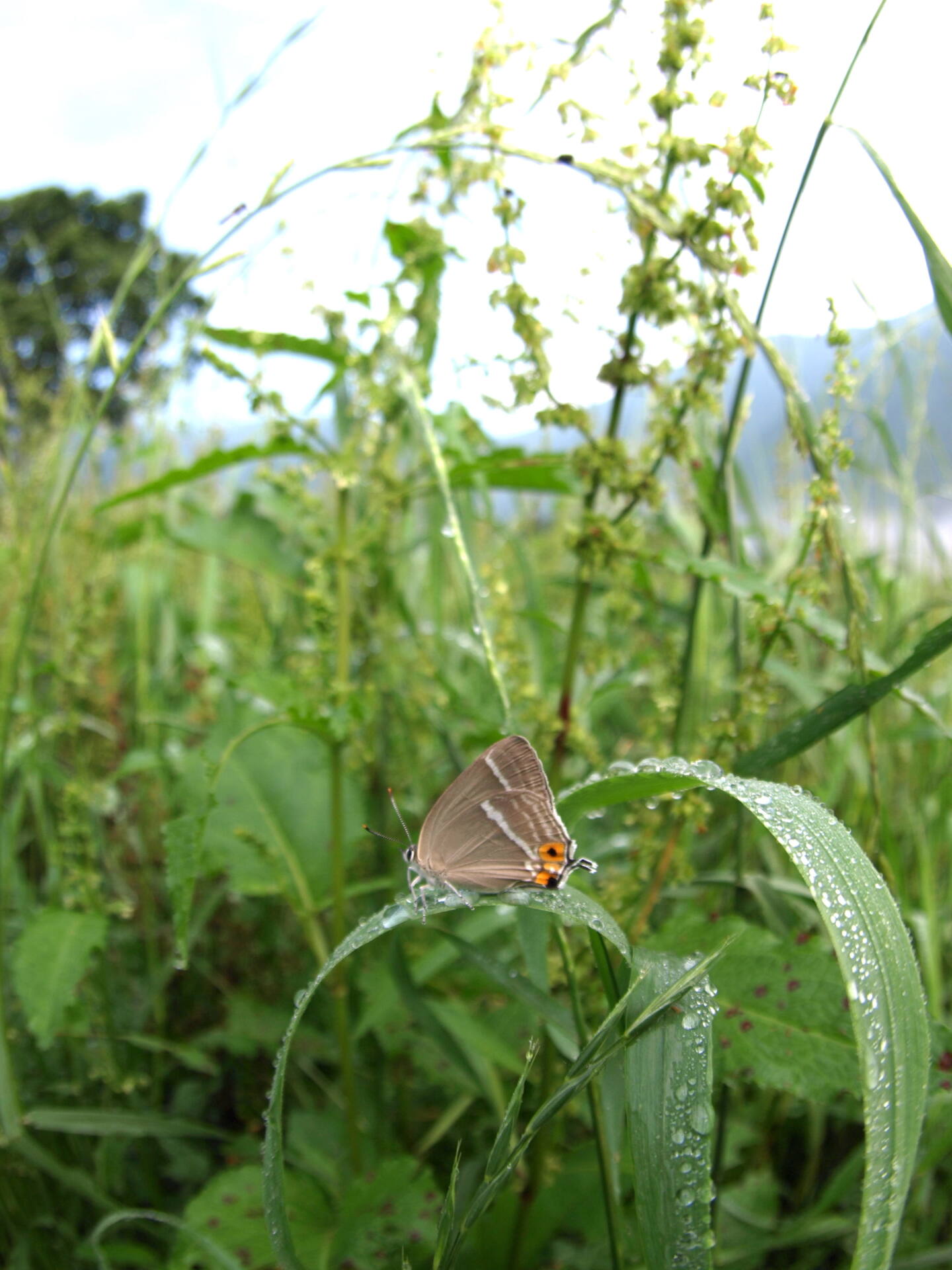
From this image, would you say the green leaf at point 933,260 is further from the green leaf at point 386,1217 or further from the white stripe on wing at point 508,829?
the green leaf at point 386,1217

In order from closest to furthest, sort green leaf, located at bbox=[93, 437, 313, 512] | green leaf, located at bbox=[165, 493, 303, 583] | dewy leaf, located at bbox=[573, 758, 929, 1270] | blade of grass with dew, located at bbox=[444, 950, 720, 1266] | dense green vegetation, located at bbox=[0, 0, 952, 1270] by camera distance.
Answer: dewy leaf, located at bbox=[573, 758, 929, 1270] → blade of grass with dew, located at bbox=[444, 950, 720, 1266] → dense green vegetation, located at bbox=[0, 0, 952, 1270] → green leaf, located at bbox=[93, 437, 313, 512] → green leaf, located at bbox=[165, 493, 303, 583]

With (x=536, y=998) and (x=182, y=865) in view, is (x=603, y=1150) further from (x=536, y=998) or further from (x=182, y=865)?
(x=182, y=865)

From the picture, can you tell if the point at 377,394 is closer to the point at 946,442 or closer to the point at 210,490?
the point at 946,442

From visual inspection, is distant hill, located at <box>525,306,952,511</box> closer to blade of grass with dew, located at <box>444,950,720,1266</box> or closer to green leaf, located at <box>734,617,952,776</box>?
green leaf, located at <box>734,617,952,776</box>

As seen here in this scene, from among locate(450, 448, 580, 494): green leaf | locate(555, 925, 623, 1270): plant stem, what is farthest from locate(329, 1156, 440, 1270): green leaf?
locate(450, 448, 580, 494): green leaf

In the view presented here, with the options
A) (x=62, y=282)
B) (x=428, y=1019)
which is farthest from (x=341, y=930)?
(x=62, y=282)

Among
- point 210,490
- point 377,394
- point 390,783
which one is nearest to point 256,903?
point 390,783

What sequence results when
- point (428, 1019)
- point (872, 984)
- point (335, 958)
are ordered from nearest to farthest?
point (872, 984) → point (335, 958) → point (428, 1019)
